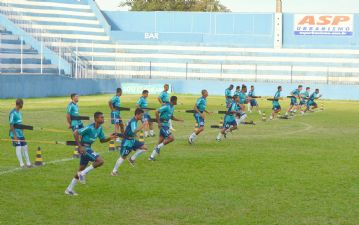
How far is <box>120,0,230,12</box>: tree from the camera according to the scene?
115 meters

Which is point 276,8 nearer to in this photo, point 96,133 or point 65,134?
point 65,134

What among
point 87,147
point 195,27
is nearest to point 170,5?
point 195,27

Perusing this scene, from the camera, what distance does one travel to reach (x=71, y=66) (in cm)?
7219

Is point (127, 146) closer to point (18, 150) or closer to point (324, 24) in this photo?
point (18, 150)

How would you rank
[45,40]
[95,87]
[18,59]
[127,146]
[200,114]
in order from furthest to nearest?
[45,40], [95,87], [18,59], [200,114], [127,146]

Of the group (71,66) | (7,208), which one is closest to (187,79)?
(71,66)

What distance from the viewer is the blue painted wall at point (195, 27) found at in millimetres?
86306

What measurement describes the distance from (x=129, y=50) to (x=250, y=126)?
161 ft

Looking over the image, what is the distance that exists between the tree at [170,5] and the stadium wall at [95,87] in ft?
125

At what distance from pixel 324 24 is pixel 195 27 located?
14168 millimetres

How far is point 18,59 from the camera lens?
67188 millimetres

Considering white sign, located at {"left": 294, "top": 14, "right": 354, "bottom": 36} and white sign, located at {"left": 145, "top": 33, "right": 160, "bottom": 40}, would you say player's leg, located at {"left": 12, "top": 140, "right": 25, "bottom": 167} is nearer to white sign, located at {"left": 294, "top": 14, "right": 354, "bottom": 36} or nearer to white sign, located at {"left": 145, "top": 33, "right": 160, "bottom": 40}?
white sign, located at {"left": 145, "top": 33, "right": 160, "bottom": 40}

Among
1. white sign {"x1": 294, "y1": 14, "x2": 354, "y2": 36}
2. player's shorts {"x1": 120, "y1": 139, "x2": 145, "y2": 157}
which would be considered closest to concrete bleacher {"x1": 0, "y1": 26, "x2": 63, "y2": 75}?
white sign {"x1": 294, "y1": 14, "x2": 354, "y2": 36}

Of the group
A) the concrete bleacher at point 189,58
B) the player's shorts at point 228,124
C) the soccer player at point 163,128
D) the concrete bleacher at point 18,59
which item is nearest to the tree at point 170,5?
the concrete bleacher at point 189,58
